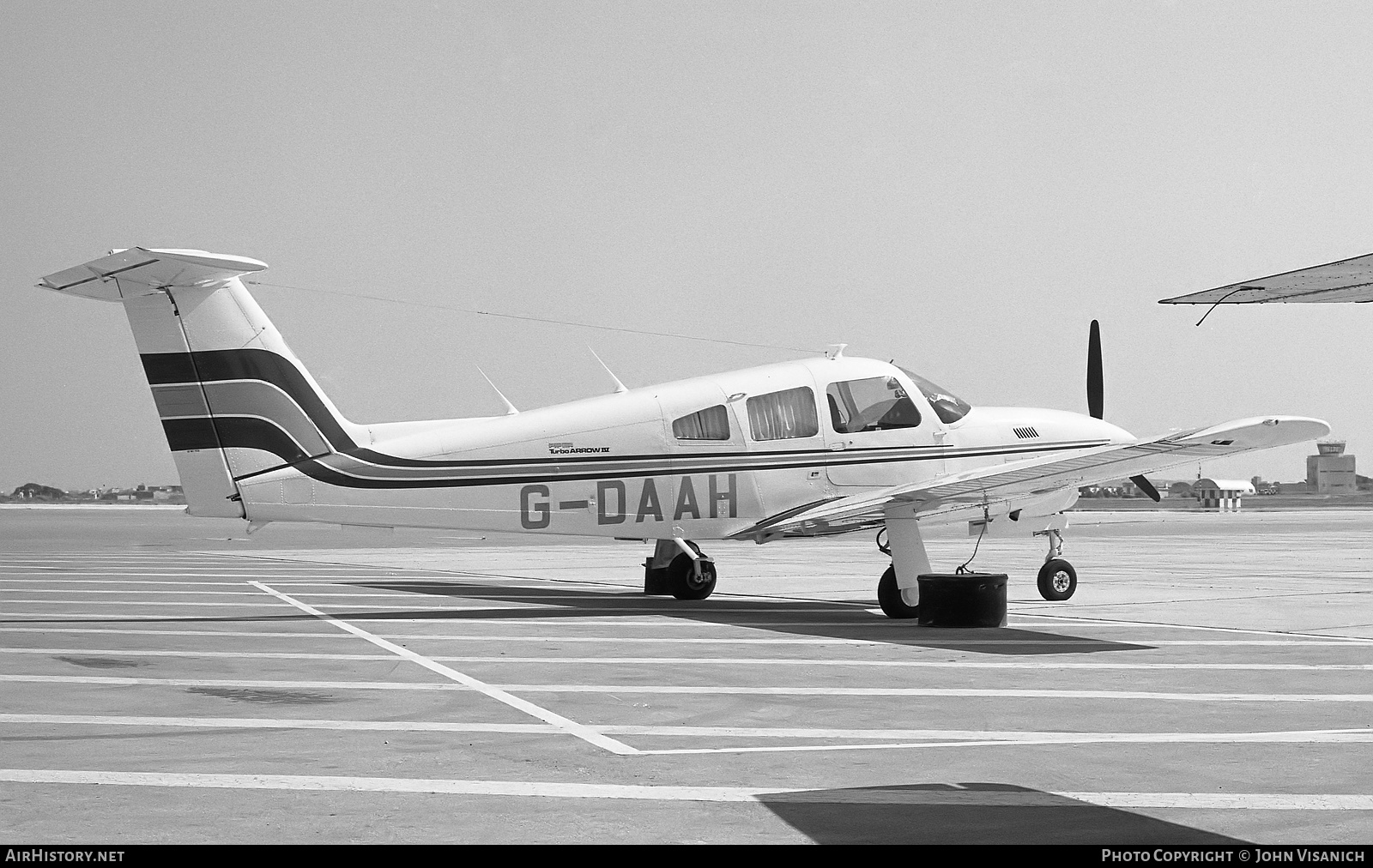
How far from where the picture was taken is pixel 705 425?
617 inches

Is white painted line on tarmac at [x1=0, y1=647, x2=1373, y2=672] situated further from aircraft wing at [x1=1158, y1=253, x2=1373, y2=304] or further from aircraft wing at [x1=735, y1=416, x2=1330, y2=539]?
aircraft wing at [x1=1158, y1=253, x2=1373, y2=304]

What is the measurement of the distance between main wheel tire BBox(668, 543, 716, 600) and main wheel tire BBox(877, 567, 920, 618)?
3096 millimetres

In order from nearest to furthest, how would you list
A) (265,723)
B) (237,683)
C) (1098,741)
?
1. (1098,741)
2. (265,723)
3. (237,683)

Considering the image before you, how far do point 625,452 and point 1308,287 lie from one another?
7459 millimetres

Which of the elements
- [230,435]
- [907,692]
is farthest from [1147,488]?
[230,435]

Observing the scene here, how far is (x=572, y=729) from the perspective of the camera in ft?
24.5

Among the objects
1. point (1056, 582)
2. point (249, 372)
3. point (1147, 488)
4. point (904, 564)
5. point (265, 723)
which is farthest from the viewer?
point (1147, 488)

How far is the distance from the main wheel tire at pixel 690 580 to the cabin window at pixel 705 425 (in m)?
2.42

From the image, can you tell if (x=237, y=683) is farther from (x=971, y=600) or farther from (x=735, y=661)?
(x=971, y=600)

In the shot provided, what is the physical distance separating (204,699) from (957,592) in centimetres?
791

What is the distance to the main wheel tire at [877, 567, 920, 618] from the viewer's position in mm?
15059

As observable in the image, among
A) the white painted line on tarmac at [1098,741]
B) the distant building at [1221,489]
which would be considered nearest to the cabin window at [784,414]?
the white painted line on tarmac at [1098,741]
